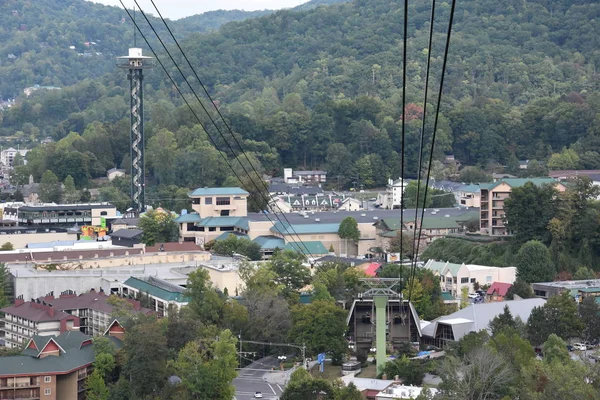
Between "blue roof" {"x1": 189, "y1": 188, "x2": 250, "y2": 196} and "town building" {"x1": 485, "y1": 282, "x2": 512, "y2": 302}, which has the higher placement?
"blue roof" {"x1": 189, "y1": 188, "x2": 250, "y2": 196}

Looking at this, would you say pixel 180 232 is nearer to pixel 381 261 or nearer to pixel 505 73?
pixel 381 261

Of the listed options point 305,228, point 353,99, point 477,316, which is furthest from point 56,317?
point 353,99

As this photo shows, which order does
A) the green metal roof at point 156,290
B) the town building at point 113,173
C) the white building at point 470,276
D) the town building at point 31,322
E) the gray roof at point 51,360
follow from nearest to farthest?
the gray roof at point 51,360, the town building at point 31,322, the green metal roof at point 156,290, the white building at point 470,276, the town building at point 113,173

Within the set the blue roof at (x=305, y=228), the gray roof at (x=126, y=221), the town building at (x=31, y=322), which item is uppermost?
A: the gray roof at (x=126, y=221)

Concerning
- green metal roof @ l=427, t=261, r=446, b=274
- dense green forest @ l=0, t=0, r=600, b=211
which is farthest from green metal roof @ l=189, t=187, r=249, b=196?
green metal roof @ l=427, t=261, r=446, b=274

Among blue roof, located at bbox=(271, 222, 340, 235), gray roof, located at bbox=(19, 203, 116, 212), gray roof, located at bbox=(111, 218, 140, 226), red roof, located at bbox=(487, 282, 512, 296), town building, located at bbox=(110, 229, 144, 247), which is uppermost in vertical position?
gray roof, located at bbox=(19, 203, 116, 212)

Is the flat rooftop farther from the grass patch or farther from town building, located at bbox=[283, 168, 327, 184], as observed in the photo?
town building, located at bbox=[283, 168, 327, 184]

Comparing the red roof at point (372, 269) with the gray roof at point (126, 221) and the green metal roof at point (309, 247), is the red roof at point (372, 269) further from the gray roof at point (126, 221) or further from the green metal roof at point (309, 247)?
the gray roof at point (126, 221)

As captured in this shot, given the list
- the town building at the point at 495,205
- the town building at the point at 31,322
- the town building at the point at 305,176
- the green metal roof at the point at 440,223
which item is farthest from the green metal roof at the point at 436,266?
the town building at the point at 305,176
